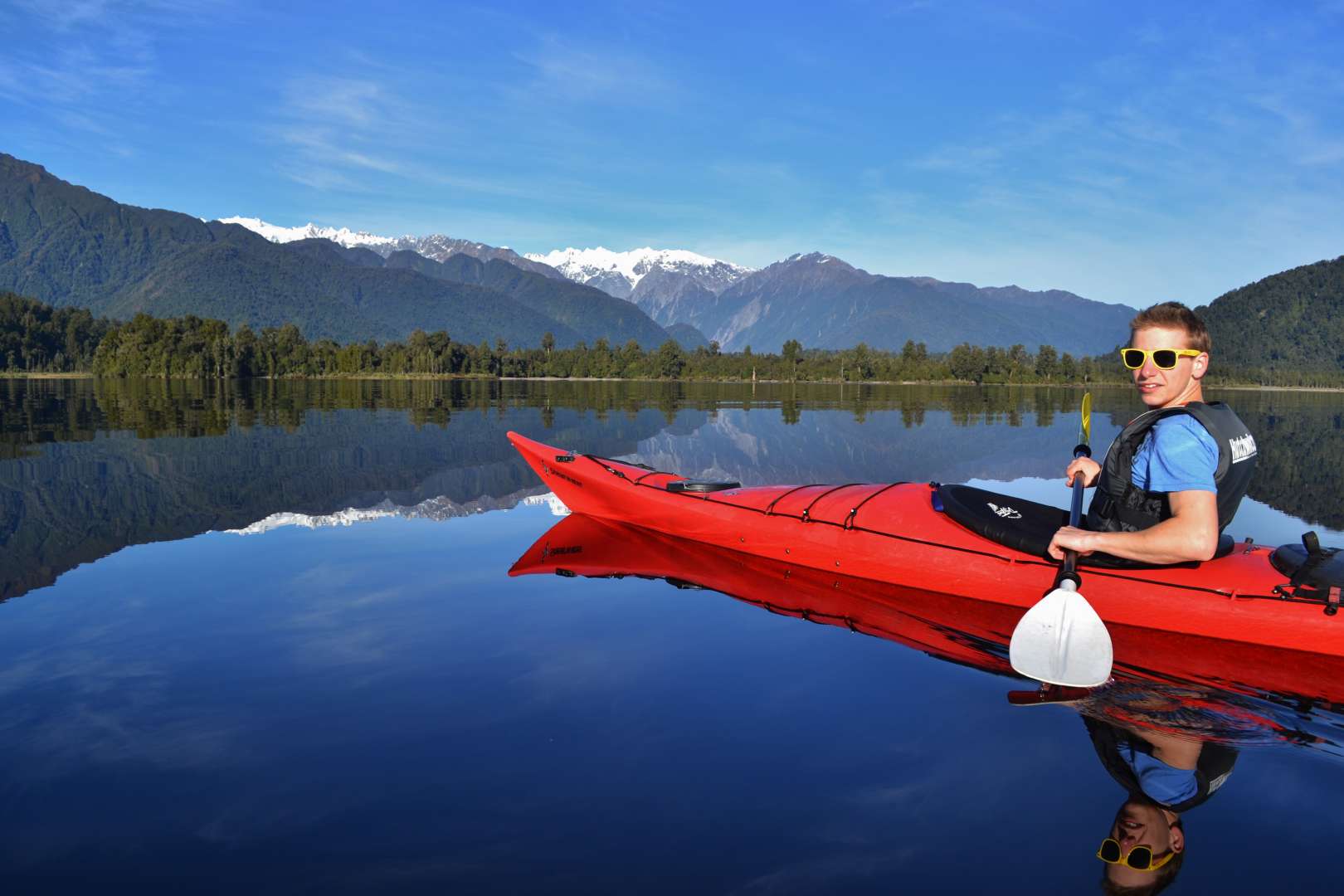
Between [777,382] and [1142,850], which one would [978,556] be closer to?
[1142,850]

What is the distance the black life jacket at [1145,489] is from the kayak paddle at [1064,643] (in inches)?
26.0

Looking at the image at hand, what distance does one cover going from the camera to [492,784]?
460 cm

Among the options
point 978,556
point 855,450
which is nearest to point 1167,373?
point 978,556

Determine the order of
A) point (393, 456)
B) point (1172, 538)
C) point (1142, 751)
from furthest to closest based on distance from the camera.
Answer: point (393, 456) < point (1172, 538) < point (1142, 751)

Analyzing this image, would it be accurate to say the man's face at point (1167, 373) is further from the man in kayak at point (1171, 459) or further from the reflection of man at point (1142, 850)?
the reflection of man at point (1142, 850)

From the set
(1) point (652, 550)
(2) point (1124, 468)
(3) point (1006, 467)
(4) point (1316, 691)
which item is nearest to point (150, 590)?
(1) point (652, 550)

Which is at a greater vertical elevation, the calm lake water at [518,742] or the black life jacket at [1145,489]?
the black life jacket at [1145,489]

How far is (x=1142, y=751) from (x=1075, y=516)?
250 centimetres

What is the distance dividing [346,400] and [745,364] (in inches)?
4088

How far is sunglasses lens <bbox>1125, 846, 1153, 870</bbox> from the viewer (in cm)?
401

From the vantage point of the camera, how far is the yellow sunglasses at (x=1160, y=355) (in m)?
5.86

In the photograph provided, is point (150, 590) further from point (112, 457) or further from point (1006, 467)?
point (1006, 467)

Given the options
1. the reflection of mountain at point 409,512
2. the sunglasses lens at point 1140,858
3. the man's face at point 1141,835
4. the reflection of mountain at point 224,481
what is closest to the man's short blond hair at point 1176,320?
the man's face at point 1141,835

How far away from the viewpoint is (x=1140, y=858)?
4078 mm
